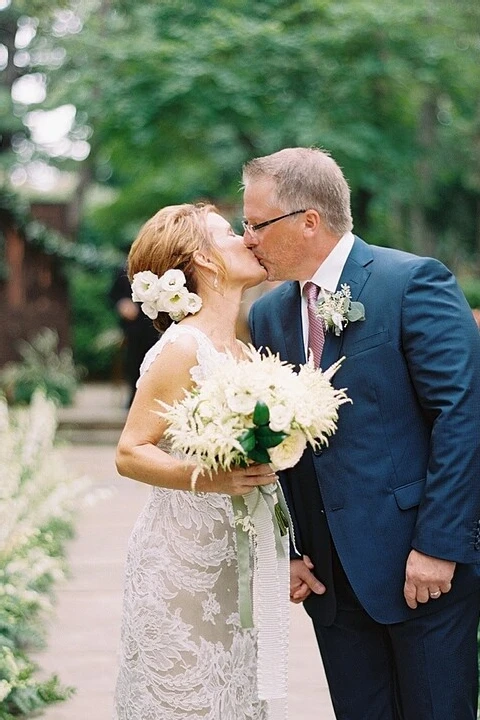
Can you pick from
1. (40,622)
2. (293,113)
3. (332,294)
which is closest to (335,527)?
(332,294)

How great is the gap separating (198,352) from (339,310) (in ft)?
1.39

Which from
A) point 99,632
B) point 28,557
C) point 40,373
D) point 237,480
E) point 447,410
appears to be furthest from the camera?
point 40,373

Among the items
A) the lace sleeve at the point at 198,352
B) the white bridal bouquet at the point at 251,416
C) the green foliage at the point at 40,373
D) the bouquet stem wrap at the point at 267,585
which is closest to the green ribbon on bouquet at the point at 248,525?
the bouquet stem wrap at the point at 267,585

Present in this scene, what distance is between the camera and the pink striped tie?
11.5 ft

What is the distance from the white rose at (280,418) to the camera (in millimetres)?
2885

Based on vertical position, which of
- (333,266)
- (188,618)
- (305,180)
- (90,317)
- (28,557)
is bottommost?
(90,317)

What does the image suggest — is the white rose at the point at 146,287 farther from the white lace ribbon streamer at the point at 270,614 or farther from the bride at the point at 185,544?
the white lace ribbon streamer at the point at 270,614

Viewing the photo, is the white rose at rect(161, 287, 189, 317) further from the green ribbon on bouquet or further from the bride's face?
Answer: the green ribbon on bouquet

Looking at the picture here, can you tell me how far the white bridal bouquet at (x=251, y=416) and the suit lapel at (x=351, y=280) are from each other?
418 millimetres

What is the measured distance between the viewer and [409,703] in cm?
347

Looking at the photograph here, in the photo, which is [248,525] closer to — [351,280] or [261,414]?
[261,414]

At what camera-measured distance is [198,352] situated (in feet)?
11.0

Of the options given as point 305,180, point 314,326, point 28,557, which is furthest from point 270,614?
point 28,557

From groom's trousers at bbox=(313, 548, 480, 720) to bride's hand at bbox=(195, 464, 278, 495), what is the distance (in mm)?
569
